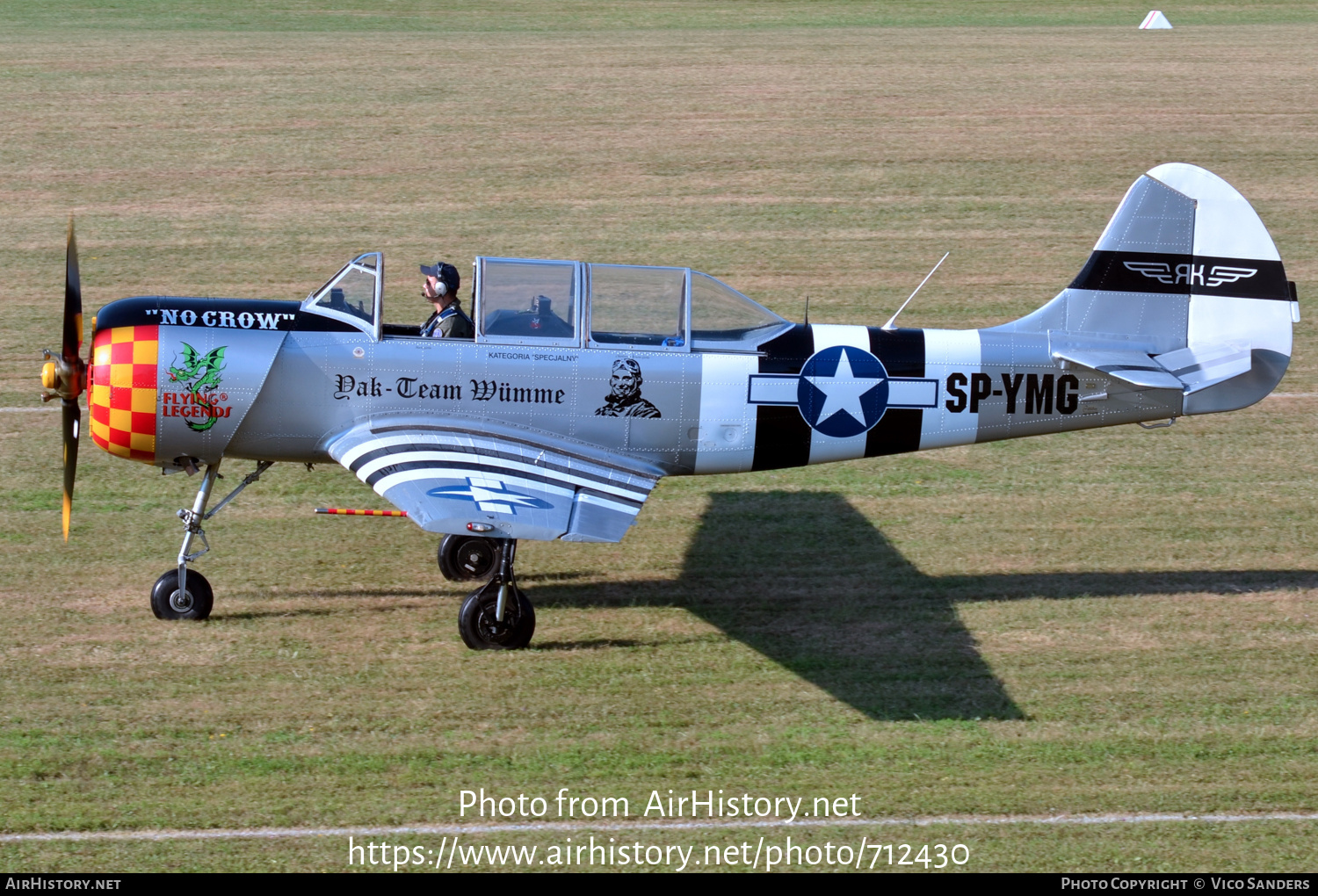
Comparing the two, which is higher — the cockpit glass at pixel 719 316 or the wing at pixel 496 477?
the cockpit glass at pixel 719 316

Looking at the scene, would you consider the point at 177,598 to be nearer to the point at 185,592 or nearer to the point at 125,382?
the point at 185,592

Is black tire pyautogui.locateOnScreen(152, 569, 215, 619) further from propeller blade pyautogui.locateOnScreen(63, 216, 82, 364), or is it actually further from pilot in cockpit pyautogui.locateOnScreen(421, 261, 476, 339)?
pilot in cockpit pyautogui.locateOnScreen(421, 261, 476, 339)

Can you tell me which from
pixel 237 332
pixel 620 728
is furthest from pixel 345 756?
pixel 237 332

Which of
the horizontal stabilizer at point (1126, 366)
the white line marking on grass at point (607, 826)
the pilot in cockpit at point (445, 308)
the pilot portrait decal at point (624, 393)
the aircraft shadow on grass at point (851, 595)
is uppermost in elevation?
the pilot in cockpit at point (445, 308)

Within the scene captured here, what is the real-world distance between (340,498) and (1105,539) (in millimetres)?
6689

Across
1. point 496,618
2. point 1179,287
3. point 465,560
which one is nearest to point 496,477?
point 496,618

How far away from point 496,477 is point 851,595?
3111 mm

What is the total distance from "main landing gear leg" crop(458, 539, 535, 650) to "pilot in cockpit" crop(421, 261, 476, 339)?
166 cm

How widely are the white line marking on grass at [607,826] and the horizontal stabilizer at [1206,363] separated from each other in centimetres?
365

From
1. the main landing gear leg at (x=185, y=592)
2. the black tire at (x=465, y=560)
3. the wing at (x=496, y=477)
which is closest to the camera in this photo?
the wing at (x=496, y=477)

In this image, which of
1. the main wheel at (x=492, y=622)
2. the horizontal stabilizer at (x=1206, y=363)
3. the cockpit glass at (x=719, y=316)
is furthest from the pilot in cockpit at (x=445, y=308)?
the horizontal stabilizer at (x=1206, y=363)

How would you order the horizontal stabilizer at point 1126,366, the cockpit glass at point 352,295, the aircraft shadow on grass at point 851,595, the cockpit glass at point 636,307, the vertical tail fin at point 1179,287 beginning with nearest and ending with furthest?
1. the aircraft shadow on grass at point 851,595
2. the cockpit glass at point 352,295
3. the cockpit glass at point 636,307
4. the horizontal stabilizer at point 1126,366
5. the vertical tail fin at point 1179,287

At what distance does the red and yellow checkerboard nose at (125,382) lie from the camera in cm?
948

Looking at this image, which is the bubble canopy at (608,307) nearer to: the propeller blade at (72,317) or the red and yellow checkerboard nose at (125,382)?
the red and yellow checkerboard nose at (125,382)
